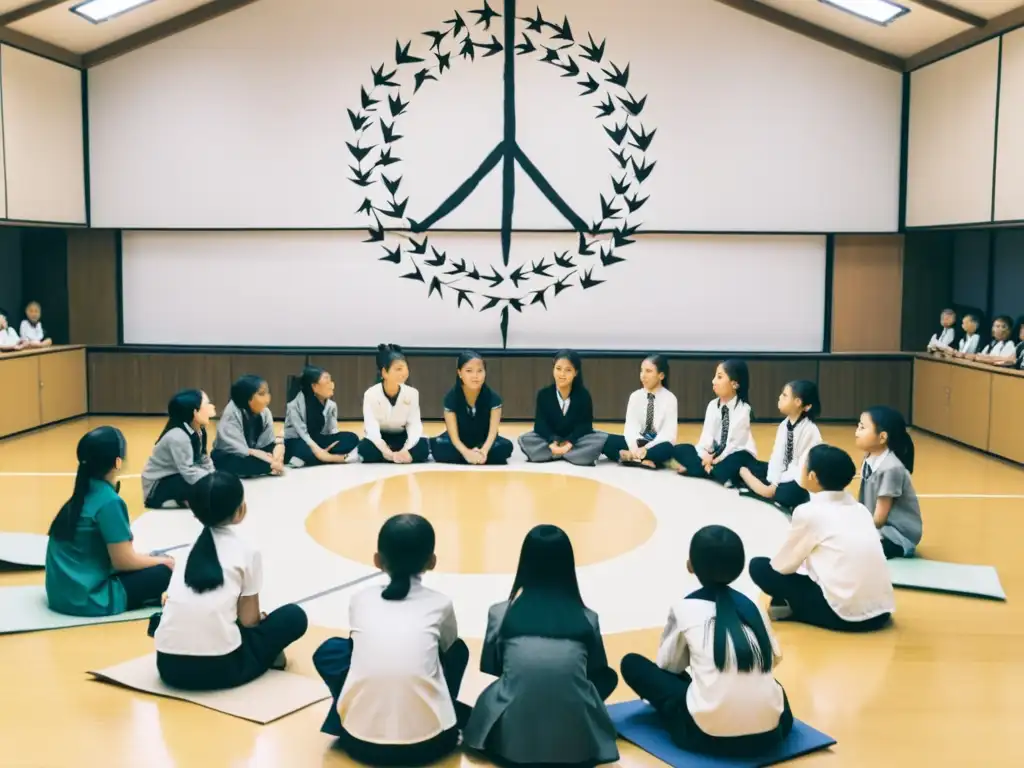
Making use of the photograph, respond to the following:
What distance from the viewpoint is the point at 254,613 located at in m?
3.80

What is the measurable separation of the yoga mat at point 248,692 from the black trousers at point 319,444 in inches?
163

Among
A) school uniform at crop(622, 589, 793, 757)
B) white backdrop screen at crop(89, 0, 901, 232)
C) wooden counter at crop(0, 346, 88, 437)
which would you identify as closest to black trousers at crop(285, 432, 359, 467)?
wooden counter at crop(0, 346, 88, 437)

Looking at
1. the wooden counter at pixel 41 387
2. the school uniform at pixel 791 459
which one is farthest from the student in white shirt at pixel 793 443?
the wooden counter at pixel 41 387

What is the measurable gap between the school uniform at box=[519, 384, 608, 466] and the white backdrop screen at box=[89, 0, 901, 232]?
265 centimetres

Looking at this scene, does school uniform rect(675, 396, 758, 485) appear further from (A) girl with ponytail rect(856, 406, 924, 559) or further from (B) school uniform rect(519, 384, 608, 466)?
(A) girl with ponytail rect(856, 406, 924, 559)

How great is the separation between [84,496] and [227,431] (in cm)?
313

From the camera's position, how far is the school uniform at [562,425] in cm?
840

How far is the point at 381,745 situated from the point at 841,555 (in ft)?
7.24

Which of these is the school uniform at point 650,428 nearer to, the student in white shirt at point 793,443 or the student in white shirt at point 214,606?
the student in white shirt at point 793,443

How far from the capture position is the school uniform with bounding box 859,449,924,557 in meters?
5.29

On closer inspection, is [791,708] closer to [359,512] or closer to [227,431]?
[359,512]

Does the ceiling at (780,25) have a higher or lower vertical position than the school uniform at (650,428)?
higher

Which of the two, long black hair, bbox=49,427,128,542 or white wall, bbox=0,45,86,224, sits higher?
white wall, bbox=0,45,86,224

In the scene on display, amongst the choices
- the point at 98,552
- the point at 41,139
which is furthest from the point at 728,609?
the point at 41,139
